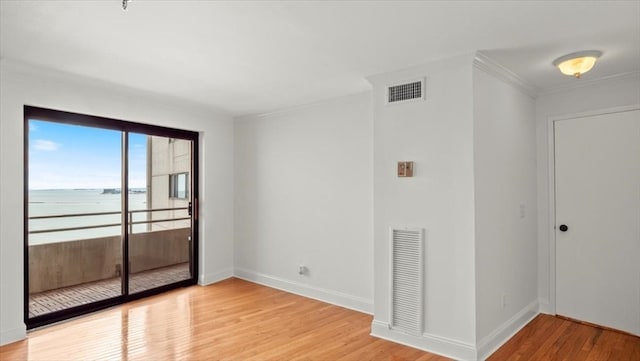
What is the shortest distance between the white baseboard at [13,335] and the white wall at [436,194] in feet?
10.9

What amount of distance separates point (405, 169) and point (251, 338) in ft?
7.06

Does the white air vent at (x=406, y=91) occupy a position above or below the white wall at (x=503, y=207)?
above

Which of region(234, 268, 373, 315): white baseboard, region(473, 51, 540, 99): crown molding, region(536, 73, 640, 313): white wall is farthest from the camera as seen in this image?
region(234, 268, 373, 315): white baseboard

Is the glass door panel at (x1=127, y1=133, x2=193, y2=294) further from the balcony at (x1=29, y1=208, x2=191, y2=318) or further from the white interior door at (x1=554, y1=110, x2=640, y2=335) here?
the white interior door at (x1=554, y1=110, x2=640, y2=335)

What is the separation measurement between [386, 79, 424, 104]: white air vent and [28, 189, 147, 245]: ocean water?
3.42m

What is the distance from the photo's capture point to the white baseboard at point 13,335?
321cm

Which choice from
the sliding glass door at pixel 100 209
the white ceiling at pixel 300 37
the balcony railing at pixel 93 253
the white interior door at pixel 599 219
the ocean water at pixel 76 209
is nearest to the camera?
the white ceiling at pixel 300 37

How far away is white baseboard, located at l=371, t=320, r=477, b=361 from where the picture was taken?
2922 mm

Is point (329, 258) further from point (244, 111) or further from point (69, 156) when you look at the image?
point (69, 156)

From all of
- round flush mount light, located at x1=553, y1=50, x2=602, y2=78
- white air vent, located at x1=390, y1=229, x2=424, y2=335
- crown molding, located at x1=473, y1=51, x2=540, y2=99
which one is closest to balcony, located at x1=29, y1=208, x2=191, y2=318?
white air vent, located at x1=390, y1=229, x2=424, y2=335

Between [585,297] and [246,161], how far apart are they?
4.59 metres

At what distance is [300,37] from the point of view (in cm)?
261

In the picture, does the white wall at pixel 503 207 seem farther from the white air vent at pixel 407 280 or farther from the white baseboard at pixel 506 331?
the white air vent at pixel 407 280

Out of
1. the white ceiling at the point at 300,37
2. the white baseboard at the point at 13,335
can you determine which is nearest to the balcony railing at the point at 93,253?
the white baseboard at the point at 13,335
